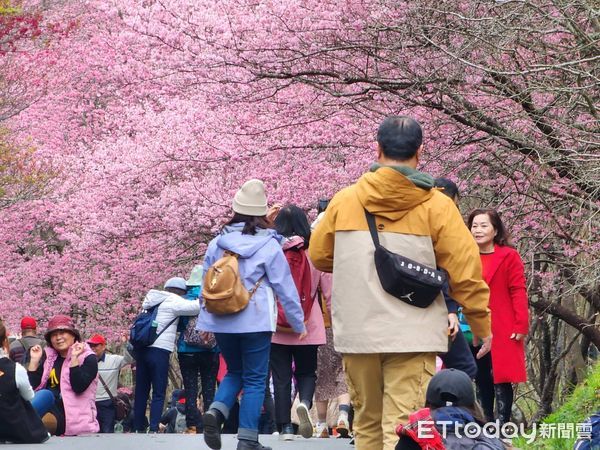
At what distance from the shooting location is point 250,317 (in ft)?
25.7

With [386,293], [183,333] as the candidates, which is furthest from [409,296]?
[183,333]

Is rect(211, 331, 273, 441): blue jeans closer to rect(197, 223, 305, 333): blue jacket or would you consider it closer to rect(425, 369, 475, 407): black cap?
rect(197, 223, 305, 333): blue jacket

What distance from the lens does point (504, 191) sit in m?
13.0

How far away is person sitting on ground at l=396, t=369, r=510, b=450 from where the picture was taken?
15.4 feet

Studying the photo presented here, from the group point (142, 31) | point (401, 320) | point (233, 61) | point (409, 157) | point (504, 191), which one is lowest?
point (401, 320)

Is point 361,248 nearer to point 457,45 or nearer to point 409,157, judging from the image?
point 409,157

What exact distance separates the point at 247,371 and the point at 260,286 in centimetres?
55

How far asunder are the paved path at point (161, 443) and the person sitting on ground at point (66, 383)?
262 millimetres

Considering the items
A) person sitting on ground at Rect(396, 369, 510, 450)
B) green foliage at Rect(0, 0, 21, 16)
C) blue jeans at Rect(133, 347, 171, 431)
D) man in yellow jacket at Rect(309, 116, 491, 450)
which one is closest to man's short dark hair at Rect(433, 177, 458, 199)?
man in yellow jacket at Rect(309, 116, 491, 450)

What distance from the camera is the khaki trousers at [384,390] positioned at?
568cm

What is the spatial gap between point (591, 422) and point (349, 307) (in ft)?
4.00

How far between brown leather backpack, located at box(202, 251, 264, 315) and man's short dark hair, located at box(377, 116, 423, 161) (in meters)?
2.18

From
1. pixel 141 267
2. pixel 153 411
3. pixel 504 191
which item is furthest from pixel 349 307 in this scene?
pixel 141 267

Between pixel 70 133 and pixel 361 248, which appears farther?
pixel 70 133
